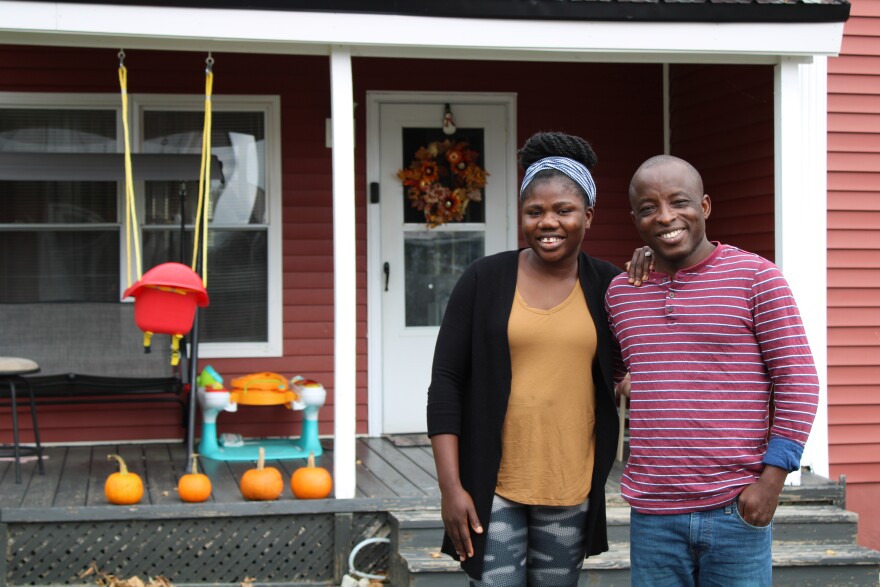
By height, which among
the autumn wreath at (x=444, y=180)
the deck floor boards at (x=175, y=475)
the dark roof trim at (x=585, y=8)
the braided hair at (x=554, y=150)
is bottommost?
the deck floor boards at (x=175, y=475)

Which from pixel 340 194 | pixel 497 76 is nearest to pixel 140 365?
pixel 340 194

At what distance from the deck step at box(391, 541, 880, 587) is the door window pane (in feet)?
7.48

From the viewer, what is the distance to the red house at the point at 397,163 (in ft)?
17.5

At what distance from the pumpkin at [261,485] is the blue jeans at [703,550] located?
2844 millimetres

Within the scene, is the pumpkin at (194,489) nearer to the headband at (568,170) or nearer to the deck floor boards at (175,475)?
the deck floor boards at (175,475)

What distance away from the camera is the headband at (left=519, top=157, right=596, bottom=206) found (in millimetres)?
2752

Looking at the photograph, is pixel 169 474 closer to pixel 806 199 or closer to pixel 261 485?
pixel 261 485

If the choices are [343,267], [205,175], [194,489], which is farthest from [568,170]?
[205,175]

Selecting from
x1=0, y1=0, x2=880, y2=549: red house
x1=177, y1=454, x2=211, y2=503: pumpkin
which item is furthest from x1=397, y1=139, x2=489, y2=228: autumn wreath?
x1=177, y1=454, x2=211, y2=503: pumpkin

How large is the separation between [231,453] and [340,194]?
1.96 metres

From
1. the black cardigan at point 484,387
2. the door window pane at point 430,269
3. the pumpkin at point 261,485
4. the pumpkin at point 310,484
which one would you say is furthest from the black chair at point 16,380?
the black cardigan at point 484,387

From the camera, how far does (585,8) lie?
529 cm

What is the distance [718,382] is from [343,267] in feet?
9.70

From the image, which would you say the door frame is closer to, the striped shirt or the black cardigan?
the black cardigan
